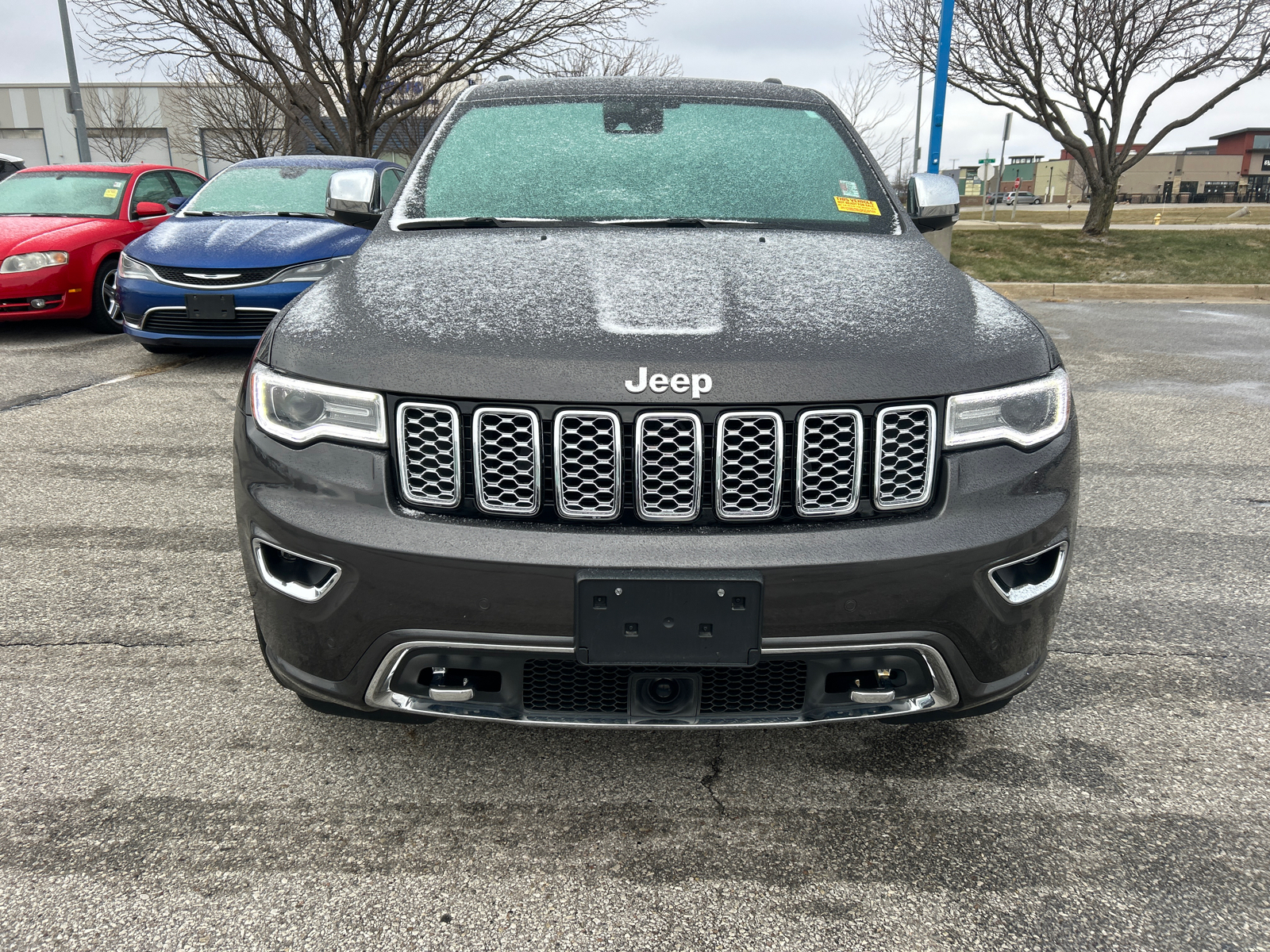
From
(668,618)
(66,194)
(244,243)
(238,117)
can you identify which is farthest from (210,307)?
(238,117)

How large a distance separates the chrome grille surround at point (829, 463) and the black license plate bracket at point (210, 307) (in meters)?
5.86

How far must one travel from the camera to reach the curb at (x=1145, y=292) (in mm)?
12625

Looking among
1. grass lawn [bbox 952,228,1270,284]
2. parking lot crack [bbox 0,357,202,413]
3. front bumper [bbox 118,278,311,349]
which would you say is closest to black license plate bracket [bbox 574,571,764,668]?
front bumper [bbox 118,278,311,349]

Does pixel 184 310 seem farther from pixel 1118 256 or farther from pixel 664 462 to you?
pixel 1118 256

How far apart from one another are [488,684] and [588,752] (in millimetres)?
556

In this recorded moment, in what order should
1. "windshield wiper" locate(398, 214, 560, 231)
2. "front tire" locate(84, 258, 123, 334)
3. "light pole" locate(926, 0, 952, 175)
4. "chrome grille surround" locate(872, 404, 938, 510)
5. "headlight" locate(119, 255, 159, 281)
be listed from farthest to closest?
"light pole" locate(926, 0, 952, 175), "front tire" locate(84, 258, 123, 334), "headlight" locate(119, 255, 159, 281), "windshield wiper" locate(398, 214, 560, 231), "chrome grille surround" locate(872, 404, 938, 510)

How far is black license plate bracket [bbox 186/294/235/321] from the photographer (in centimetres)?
666

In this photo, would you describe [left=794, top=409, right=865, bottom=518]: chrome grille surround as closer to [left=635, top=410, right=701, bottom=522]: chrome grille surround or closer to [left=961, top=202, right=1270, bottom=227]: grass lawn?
[left=635, top=410, right=701, bottom=522]: chrome grille surround

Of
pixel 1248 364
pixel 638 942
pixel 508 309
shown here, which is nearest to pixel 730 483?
pixel 508 309

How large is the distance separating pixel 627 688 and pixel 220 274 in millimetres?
5881

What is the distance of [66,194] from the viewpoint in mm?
9234

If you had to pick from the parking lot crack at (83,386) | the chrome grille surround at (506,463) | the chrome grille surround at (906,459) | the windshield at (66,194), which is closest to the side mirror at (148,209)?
the windshield at (66,194)

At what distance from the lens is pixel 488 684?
1.92 metres

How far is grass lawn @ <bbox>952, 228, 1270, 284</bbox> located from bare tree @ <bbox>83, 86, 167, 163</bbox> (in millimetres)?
32698
